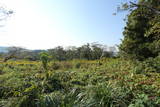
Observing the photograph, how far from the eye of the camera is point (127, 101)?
10.3ft

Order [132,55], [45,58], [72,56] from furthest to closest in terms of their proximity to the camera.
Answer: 1. [72,56]
2. [132,55]
3. [45,58]

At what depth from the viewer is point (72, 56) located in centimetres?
2441

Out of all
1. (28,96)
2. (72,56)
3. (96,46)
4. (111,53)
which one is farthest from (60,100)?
(72,56)

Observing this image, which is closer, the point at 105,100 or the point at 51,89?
the point at 105,100

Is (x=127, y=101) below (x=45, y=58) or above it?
below

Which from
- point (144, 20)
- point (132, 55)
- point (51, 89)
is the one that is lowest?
point (51, 89)

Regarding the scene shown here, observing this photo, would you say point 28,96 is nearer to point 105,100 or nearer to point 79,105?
point 79,105

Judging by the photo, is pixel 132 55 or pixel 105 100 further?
pixel 132 55

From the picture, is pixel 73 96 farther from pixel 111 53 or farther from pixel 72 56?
pixel 72 56

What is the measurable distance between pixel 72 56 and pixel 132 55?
14.2 meters

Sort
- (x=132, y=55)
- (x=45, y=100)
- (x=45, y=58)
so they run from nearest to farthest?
1. (x=45, y=100)
2. (x=45, y=58)
3. (x=132, y=55)

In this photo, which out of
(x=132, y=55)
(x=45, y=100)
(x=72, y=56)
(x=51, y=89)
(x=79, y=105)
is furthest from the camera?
(x=72, y=56)

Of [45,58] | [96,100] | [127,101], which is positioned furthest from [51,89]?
[127,101]

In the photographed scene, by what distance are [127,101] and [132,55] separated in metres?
8.53
